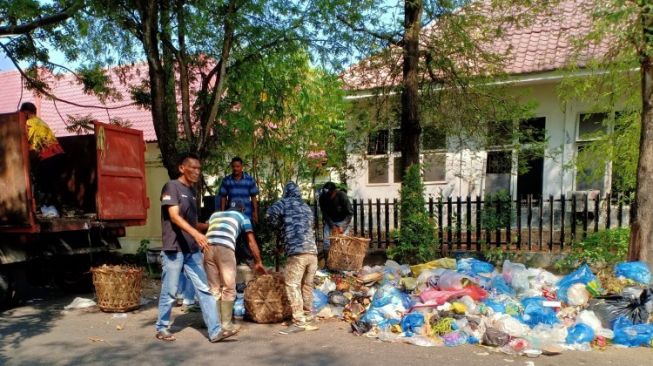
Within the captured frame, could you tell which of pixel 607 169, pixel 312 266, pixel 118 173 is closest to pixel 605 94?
pixel 607 169

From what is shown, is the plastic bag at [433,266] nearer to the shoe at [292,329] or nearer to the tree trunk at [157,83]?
the shoe at [292,329]

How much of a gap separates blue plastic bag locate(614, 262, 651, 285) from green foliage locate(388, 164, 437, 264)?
267 centimetres

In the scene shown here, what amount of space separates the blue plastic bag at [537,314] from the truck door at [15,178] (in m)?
5.77

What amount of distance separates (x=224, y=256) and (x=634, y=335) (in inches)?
162

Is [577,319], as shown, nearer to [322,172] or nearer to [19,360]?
[19,360]

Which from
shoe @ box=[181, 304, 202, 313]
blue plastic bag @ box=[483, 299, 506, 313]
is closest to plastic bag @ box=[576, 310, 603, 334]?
blue plastic bag @ box=[483, 299, 506, 313]

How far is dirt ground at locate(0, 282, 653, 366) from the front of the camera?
4363 mm

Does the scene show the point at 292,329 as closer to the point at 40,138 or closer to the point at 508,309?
the point at 508,309

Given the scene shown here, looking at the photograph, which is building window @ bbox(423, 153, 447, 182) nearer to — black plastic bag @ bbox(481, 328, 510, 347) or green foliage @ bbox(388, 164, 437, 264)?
green foliage @ bbox(388, 164, 437, 264)

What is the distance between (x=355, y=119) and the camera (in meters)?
10.1

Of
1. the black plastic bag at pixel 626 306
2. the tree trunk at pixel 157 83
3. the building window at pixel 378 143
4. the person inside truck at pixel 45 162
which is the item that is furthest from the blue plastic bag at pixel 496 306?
the person inside truck at pixel 45 162

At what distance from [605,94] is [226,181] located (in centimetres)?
606

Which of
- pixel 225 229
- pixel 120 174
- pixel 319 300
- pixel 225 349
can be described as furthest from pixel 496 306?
pixel 120 174

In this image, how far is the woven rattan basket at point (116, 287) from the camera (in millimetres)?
5895
